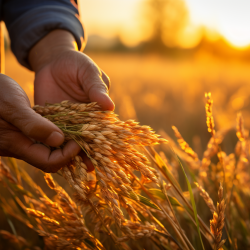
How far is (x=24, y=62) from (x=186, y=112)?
148 inches

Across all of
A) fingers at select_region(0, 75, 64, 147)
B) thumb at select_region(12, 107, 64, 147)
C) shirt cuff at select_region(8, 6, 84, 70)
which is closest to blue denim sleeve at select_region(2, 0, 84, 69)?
shirt cuff at select_region(8, 6, 84, 70)

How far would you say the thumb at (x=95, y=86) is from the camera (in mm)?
1196

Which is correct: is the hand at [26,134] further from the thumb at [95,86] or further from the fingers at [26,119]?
the thumb at [95,86]

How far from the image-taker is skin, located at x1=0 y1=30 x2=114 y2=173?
1.08 meters

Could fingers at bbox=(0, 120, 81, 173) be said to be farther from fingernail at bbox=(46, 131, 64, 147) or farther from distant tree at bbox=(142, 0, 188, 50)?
distant tree at bbox=(142, 0, 188, 50)

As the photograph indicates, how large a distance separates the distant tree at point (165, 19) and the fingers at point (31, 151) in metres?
48.6

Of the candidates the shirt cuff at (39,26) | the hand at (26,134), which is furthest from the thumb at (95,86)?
the shirt cuff at (39,26)

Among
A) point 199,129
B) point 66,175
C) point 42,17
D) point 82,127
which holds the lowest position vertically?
point 199,129

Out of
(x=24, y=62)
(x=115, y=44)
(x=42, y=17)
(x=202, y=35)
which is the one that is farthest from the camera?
(x=115, y=44)

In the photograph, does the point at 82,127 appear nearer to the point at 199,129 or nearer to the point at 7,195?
the point at 7,195

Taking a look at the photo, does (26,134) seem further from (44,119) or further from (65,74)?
(65,74)

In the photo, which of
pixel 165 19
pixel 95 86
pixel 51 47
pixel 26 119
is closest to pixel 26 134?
pixel 26 119

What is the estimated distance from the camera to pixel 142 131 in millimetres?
991

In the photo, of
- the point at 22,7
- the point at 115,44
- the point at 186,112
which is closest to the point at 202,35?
the point at 115,44
